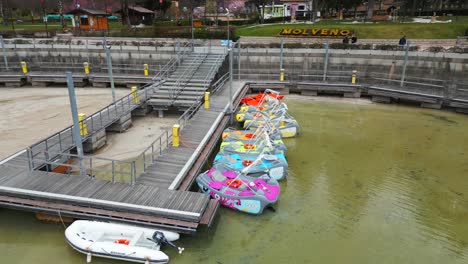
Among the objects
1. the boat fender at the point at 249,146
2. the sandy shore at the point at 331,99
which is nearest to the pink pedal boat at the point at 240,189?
the boat fender at the point at 249,146

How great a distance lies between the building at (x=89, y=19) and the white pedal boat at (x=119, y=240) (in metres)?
44.3

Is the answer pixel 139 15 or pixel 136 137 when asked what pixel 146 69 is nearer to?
pixel 136 137

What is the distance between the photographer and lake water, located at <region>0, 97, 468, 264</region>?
34.2ft

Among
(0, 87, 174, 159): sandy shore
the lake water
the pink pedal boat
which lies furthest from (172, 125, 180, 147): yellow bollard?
the lake water

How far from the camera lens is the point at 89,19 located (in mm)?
49188

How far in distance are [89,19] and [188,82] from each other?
107 ft

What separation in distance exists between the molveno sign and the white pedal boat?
114ft

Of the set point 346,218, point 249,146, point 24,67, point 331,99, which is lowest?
point 346,218

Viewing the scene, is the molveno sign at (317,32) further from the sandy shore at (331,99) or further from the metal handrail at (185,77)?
the metal handrail at (185,77)

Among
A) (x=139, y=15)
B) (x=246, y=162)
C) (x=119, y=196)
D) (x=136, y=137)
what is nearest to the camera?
(x=119, y=196)

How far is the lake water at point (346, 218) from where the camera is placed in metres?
10.4

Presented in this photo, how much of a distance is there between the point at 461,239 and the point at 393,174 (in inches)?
176

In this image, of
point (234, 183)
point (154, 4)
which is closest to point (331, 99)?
point (234, 183)

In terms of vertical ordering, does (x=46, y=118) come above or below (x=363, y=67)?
below
